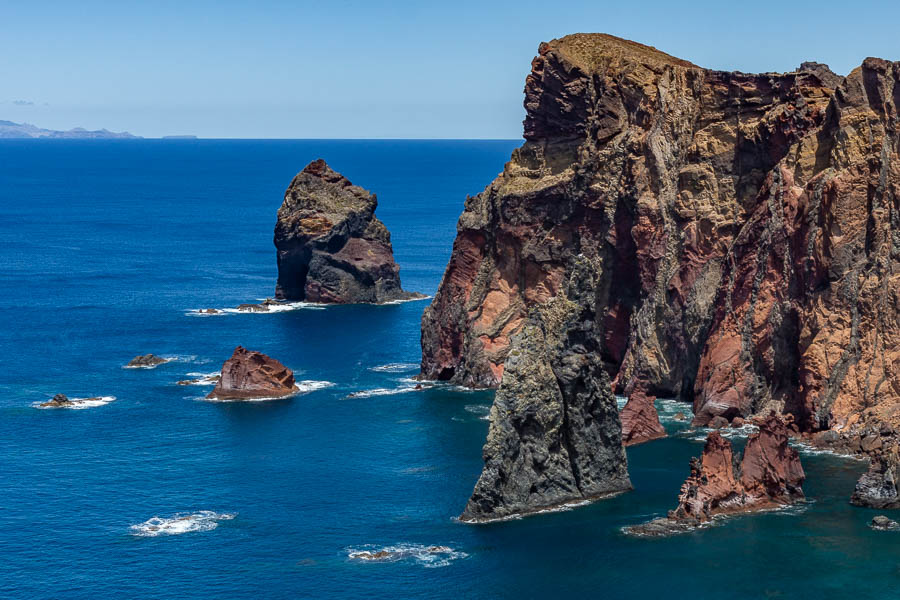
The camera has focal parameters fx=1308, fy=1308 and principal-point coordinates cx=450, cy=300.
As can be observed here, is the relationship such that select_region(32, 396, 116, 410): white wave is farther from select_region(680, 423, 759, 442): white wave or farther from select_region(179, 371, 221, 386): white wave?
select_region(680, 423, 759, 442): white wave

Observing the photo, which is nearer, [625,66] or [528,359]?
[528,359]

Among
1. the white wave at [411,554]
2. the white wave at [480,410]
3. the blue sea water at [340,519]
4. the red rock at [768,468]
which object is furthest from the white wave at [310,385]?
the red rock at [768,468]

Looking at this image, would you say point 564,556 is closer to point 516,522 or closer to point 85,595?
point 516,522

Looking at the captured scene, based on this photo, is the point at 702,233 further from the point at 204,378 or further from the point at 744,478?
the point at 204,378

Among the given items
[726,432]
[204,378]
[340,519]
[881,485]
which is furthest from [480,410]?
[881,485]

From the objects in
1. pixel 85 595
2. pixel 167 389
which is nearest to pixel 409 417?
pixel 167 389

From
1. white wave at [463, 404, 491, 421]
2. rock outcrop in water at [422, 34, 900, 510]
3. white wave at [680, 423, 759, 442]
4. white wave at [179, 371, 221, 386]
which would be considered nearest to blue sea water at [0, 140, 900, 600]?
white wave at [463, 404, 491, 421]

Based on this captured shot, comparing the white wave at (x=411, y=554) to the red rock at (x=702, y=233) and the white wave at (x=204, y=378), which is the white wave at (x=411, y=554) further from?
the white wave at (x=204, y=378)
